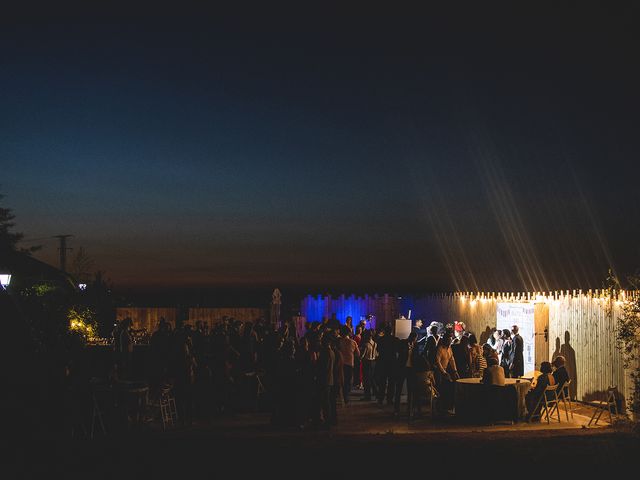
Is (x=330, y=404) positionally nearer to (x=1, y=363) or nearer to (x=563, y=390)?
(x=563, y=390)

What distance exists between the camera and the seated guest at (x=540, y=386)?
13.3 meters

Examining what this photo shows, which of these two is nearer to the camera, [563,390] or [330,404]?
[330,404]

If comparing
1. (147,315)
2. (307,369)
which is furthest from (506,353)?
(147,315)

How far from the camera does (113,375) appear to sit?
1236 cm

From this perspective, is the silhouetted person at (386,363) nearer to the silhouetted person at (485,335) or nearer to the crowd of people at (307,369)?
the crowd of people at (307,369)

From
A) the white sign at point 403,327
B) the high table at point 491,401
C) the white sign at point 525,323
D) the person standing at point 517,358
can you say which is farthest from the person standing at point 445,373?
the white sign at point 403,327

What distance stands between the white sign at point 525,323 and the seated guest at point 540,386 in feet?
12.9

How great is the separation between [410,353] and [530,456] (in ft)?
11.9

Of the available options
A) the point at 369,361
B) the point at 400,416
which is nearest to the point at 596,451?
the point at 400,416

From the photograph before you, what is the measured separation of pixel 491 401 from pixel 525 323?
16.4 feet

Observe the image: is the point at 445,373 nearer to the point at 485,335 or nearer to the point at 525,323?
the point at 525,323

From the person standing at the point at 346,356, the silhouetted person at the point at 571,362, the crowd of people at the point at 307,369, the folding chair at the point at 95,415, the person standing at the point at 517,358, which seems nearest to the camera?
the folding chair at the point at 95,415

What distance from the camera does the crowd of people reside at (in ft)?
41.5

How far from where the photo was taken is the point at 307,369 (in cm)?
1251
